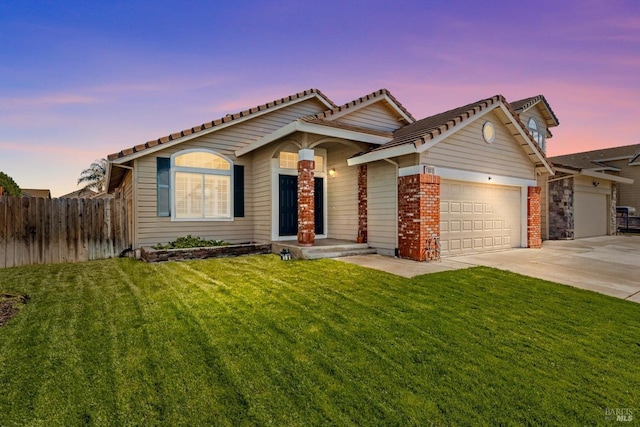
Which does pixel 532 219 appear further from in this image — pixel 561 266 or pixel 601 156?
pixel 601 156

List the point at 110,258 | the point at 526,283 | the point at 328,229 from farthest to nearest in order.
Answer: the point at 328,229, the point at 110,258, the point at 526,283

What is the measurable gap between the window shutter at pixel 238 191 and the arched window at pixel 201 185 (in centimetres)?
18

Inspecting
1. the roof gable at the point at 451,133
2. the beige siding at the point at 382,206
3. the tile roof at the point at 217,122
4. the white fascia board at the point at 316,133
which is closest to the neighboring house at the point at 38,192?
the tile roof at the point at 217,122

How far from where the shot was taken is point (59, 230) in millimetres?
8867

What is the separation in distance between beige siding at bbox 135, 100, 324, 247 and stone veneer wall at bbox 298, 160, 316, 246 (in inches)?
72.3

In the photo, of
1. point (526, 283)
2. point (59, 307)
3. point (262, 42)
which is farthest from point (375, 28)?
point (59, 307)

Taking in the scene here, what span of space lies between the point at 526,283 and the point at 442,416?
5.02 metres

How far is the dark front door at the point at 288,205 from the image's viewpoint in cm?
1047

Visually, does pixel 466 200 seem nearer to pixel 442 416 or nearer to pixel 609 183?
pixel 442 416

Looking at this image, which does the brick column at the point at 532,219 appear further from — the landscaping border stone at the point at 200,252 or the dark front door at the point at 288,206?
the landscaping border stone at the point at 200,252

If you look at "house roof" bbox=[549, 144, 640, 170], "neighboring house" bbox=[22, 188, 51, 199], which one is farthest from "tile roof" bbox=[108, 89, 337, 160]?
"neighboring house" bbox=[22, 188, 51, 199]

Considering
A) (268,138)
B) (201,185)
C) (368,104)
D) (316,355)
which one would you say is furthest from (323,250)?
(368,104)

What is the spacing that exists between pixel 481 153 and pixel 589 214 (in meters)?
11.6

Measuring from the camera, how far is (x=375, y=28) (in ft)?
38.6
